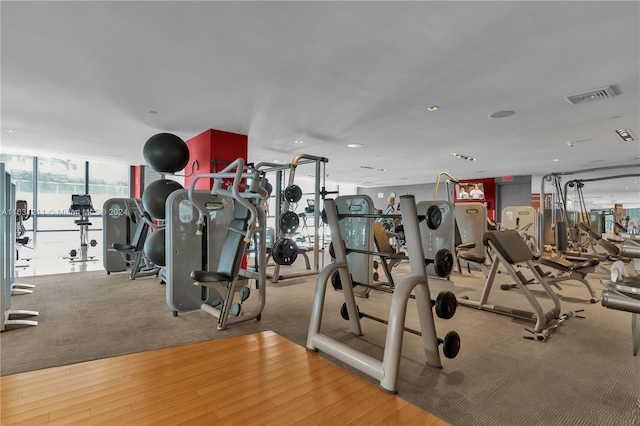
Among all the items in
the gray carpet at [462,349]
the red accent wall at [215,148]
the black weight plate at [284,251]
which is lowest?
the gray carpet at [462,349]

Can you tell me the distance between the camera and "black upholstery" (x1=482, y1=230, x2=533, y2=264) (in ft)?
10.5

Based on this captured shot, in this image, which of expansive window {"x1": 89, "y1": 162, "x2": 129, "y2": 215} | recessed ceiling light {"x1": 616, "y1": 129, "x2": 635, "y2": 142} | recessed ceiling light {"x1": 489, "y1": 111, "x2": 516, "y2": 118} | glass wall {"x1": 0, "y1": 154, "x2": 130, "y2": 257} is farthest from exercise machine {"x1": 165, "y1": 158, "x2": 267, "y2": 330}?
expansive window {"x1": 89, "y1": 162, "x2": 129, "y2": 215}

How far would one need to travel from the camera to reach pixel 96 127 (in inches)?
202

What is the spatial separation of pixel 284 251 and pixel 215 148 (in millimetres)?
2189

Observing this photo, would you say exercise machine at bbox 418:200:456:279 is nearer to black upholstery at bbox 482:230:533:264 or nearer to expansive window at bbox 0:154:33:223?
black upholstery at bbox 482:230:533:264

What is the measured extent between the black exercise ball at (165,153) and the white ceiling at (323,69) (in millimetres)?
463

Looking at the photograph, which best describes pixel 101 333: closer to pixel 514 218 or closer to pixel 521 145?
pixel 521 145

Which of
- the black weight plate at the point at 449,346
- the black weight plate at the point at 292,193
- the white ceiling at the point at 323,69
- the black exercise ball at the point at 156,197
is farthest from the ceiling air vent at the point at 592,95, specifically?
the black exercise ball at the point at 156,197

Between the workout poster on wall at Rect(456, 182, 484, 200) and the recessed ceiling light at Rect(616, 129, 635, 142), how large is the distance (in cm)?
630

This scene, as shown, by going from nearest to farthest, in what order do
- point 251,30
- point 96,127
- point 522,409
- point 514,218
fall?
point 522,409 < point 251,30 < point 96,127 < point 514,218

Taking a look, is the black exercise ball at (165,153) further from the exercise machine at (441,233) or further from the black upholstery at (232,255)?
the exercise machine at (441,233)

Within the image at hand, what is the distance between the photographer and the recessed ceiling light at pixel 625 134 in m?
4.97

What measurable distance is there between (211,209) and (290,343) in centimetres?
173

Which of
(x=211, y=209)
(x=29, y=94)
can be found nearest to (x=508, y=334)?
(x=211, y=209)
